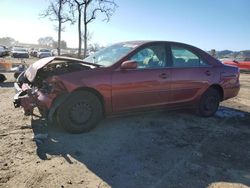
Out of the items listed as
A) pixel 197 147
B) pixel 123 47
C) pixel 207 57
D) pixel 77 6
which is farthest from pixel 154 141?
pixel 77 6

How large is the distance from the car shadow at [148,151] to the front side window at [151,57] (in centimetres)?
115

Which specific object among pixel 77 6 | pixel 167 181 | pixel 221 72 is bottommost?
pixel 167 181

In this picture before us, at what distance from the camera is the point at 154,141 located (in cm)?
482

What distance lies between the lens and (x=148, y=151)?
4391mm

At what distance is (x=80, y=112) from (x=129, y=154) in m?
1.15

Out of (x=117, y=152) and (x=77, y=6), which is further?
(x=77, y=6)

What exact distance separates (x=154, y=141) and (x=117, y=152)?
2.57ft

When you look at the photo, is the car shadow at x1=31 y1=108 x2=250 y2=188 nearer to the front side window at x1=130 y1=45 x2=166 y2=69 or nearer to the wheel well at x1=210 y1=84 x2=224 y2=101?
the wheel well at x1=210 y1=84 x2=224 y2=101

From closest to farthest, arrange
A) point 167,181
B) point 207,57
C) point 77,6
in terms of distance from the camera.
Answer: point 167,181
point 207,57
point 77,6

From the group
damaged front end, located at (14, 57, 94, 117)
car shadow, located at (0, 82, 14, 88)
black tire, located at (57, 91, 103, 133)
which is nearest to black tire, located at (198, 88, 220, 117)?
black tire, located at (57, 91, 103, 133)

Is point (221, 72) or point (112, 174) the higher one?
point (221, 72)

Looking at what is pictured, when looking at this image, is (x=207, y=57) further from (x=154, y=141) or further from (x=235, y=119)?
(x=154, y=141)

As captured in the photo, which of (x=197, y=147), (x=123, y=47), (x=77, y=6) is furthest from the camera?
(x=77, y=6)

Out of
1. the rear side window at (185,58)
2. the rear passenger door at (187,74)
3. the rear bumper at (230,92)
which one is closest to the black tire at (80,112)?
the rear passenger door at (187,74)
